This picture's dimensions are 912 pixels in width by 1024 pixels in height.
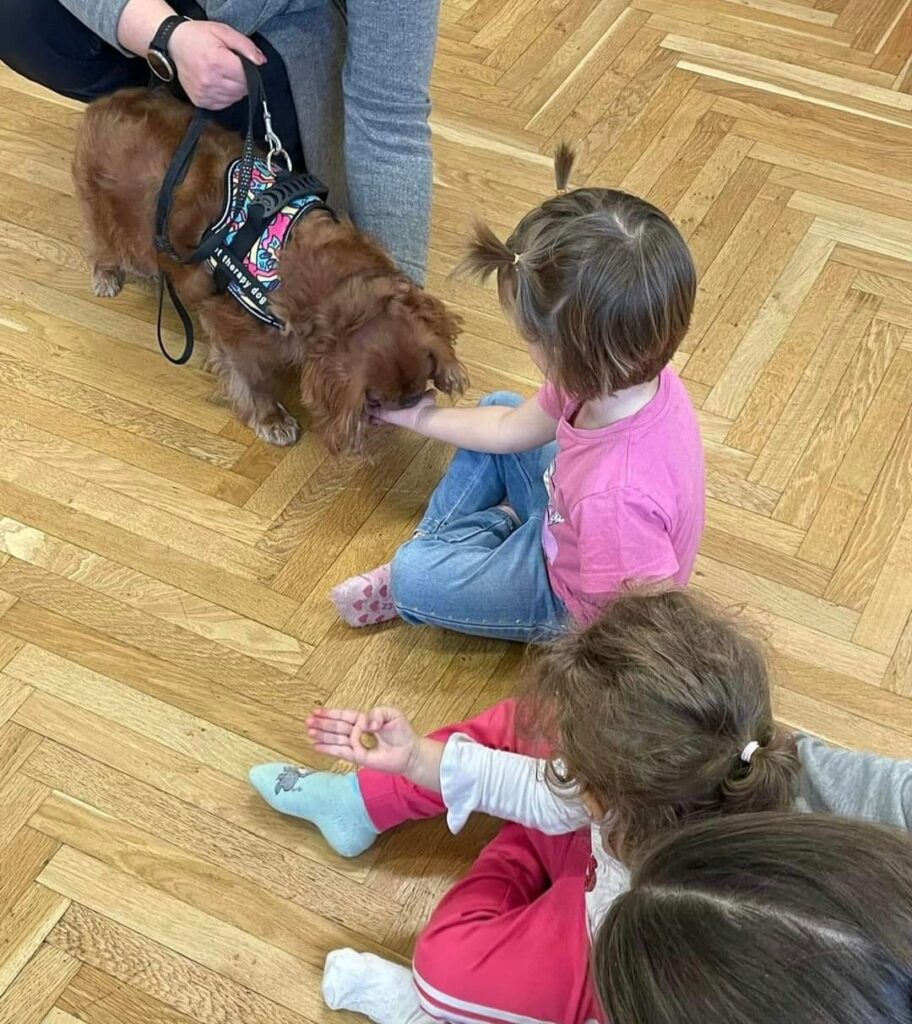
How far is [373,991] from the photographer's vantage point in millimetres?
1089

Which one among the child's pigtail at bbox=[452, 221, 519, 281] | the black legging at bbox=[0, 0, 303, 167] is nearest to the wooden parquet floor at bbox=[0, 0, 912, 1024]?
the black legging at bbox=[0, 0, 303, 167]

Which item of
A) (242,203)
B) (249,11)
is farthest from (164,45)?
(242,203)

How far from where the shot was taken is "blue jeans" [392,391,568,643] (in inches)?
51.3

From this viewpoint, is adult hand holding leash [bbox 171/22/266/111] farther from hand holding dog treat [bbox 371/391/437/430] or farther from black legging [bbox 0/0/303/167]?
hand holding dog treat [bbox 371/391/437/430]

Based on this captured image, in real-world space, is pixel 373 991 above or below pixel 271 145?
below

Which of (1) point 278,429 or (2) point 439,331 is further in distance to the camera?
(1) point 278,429

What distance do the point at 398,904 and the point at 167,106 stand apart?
3.83ft

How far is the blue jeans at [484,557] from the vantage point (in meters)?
1.30

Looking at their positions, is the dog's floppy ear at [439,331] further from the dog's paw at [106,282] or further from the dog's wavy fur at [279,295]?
the dog's paw at [106,282]

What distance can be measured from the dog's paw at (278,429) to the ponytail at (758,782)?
970 millimetres

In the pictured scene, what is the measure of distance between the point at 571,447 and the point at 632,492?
105mm

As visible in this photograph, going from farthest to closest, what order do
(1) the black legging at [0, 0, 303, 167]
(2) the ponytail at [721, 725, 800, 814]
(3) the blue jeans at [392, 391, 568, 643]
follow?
1. (1) the black legging at [0, 0, 303, 167]
2. (3) the blue jeans at [392, 391, 568, 643]
3. (2) the ponytail at [721, 725, 800, 814]

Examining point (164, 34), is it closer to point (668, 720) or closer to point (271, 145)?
point (271, 145)

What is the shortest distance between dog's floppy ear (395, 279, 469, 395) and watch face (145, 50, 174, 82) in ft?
1.58
